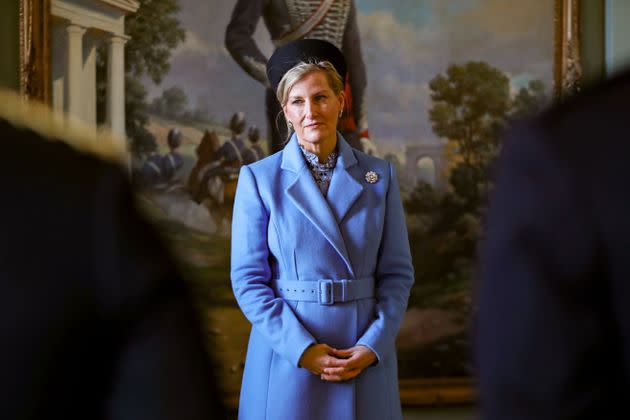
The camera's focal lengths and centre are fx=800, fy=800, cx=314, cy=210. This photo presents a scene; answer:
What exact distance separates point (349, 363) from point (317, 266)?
0.35 metres

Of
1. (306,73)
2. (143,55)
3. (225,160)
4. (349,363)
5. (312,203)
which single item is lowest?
(349,363)

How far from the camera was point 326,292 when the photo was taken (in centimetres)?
273

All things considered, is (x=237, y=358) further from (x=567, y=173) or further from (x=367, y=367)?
(x=567, y=173)

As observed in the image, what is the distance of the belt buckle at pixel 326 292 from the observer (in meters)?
2.73

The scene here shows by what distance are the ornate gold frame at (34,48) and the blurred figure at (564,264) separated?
12.9 feet

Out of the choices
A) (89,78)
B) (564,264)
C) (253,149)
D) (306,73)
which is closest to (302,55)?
(306,73)

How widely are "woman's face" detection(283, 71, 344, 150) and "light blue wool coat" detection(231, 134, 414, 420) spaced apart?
3.3 inches

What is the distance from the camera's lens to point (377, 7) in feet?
15.5

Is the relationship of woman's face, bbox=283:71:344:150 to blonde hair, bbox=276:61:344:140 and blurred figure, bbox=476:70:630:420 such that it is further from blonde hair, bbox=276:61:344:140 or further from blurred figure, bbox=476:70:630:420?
blurred figure, bbox=476:70:630:420

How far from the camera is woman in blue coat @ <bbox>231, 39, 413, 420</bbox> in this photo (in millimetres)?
2713

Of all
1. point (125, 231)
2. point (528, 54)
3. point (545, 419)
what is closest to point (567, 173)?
point (545, 419)

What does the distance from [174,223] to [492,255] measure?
12.7ft

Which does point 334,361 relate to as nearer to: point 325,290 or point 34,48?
point 325,290

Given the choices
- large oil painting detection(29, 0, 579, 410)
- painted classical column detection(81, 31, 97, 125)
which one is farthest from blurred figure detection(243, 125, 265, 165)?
painted classical column detection(81, 31, 97, 125)
